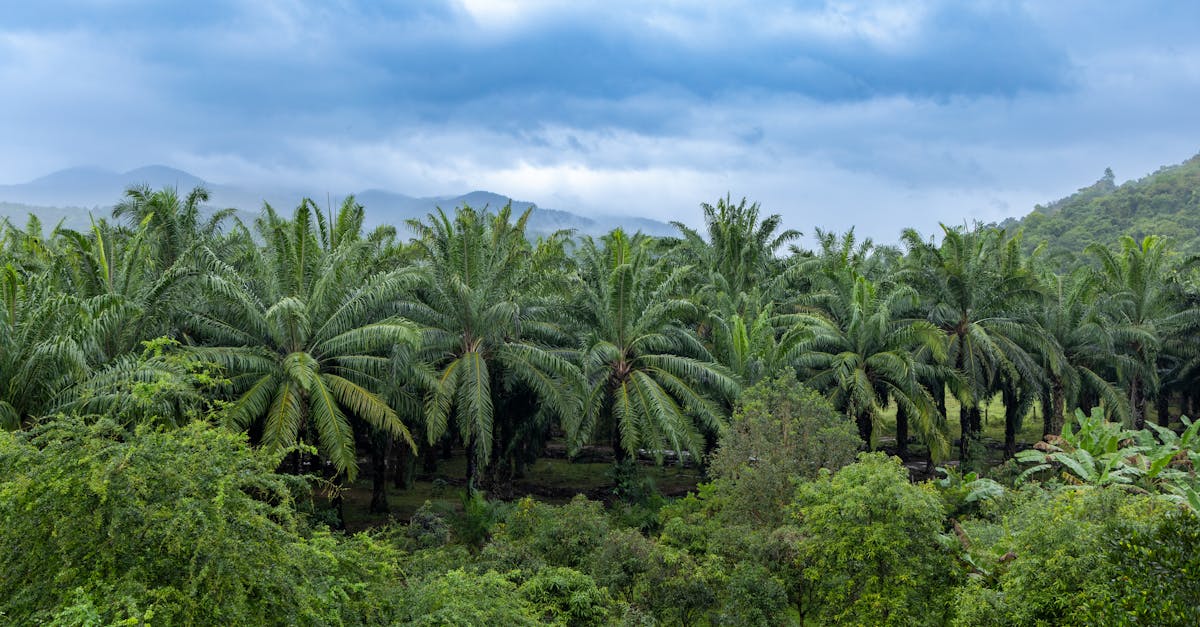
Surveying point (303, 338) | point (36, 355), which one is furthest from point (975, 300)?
point (36, 355)

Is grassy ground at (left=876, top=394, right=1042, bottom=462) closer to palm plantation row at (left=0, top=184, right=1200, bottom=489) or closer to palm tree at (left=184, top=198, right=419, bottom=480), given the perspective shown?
palm plantation row at (left=0, top=184, right=1200, bottom=489)

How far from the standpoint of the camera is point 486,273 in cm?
1839

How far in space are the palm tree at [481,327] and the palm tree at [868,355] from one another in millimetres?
7031

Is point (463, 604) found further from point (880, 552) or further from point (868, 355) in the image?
point (868, 355)

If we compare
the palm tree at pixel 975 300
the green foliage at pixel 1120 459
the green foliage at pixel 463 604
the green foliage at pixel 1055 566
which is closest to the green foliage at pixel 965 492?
the green foliage at pixel 1120 459

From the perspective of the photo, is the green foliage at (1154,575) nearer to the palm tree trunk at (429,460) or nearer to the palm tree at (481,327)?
the palm tree at (481,327)

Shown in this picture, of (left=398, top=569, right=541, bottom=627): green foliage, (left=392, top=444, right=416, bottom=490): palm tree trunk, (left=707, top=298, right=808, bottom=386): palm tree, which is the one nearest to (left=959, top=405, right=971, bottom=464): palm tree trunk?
(left=707, top=298, right=808, bottom=386): palm tree

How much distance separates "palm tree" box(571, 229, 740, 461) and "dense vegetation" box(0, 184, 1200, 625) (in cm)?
11

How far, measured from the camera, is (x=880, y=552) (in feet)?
34.4

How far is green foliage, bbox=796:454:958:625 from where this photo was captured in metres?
10.4

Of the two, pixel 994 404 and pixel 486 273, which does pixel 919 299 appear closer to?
pixel 486 273

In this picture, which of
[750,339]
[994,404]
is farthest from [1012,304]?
[994,404]

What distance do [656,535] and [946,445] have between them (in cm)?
937

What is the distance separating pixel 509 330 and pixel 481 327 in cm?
81
